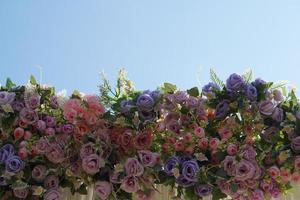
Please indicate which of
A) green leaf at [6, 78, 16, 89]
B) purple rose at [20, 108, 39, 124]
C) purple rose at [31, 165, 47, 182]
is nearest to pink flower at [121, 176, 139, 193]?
purple rose at [31, 165, 47, 182]

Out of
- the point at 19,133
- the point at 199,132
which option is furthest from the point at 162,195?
the point at 19,133

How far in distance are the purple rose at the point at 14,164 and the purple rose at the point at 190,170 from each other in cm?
63

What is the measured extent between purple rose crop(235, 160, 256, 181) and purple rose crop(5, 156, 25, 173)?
824mm

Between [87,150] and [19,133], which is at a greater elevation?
[19,133]

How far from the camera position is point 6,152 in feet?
6.89

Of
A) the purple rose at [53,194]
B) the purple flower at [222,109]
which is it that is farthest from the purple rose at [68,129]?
the purple flower at [222,109]

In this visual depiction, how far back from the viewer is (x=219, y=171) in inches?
76.7

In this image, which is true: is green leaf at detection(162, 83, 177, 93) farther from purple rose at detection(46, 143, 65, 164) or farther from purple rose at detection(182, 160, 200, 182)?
purple rose at detection(46, 143, 65, 164)

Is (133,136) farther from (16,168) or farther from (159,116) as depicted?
(16,168)

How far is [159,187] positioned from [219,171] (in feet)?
0.92

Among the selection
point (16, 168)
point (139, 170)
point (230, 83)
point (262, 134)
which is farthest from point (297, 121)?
point (16, 168)

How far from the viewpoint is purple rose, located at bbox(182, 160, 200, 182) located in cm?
193

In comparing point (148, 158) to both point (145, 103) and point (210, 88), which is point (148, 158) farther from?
point (210, 88)

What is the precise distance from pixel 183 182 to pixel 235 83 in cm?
43
